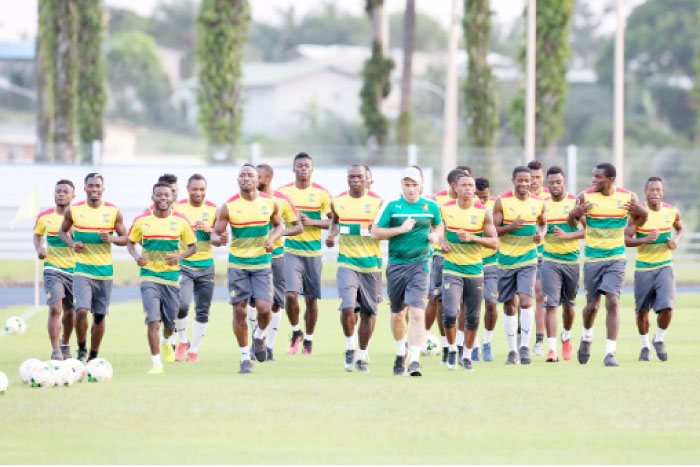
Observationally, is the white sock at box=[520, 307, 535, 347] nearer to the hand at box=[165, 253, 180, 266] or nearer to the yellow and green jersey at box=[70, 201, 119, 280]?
the hand at box=[165, 253, 180, 266]

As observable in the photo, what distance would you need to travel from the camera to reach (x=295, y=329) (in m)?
18.7

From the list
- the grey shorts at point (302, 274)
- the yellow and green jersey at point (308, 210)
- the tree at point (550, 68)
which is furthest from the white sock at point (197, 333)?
the tree at point (550, 68)

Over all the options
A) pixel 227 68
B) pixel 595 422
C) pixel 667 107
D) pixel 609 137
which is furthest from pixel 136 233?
pixel 667 107

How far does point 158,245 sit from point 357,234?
2.17m

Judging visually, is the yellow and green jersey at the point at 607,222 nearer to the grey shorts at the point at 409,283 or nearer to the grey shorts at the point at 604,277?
the grey shorts at the point at 604,277

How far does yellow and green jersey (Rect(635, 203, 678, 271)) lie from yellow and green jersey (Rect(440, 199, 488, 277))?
2.51 metres

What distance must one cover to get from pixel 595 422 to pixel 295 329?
696 centimetres

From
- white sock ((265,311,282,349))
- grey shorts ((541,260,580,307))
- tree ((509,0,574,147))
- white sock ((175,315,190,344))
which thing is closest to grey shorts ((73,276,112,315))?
white sock ((175,315,190,344))

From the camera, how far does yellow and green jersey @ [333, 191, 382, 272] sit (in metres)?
16.3

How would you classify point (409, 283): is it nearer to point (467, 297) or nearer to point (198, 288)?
point (467, 297)

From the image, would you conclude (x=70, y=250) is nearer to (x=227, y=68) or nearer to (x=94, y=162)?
(x=94, y=162)

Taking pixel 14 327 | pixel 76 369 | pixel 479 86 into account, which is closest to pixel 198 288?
pixel 76 369

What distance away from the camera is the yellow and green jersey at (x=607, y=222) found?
55.9ft

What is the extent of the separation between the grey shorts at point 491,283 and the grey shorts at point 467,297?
944 mm
